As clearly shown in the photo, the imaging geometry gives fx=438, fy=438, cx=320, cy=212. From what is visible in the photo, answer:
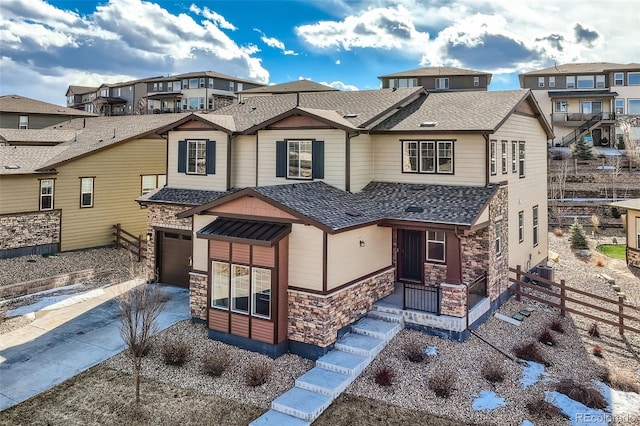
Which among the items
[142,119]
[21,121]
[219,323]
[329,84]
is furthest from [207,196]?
[329,84]

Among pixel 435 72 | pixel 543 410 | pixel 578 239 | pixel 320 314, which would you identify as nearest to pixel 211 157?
pixel 320 314

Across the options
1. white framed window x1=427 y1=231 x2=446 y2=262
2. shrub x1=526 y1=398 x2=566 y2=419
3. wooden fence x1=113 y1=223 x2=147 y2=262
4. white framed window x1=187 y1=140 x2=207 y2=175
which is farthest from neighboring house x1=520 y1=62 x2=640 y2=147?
shrub x1=526 y1=398 x2=566 y2=419

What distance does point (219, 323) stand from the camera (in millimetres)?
12352

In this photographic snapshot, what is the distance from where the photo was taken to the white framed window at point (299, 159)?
1591 cm

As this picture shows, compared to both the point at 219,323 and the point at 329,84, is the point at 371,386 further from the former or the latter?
the point at 329,84

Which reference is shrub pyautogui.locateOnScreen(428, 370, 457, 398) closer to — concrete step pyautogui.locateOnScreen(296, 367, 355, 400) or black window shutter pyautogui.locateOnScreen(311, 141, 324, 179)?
concrete step pyautogui.locateOnScreen(296, 367, 355, 400)

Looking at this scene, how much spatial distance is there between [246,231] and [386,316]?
4.82m

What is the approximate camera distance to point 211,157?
1781 cm

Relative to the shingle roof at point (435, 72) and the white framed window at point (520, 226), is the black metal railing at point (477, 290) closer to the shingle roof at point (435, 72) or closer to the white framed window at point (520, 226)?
the white framed window at point (520, 226)

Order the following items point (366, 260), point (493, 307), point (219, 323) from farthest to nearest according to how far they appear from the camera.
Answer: point (493, 307), point (366, 260), point (219, 323)

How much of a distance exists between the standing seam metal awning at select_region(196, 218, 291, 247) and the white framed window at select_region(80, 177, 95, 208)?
13814 mm

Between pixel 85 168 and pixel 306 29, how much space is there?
13770 mm

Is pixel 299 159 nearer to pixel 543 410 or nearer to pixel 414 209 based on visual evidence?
pixel 414 209

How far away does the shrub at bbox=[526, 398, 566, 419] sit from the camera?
906cm
